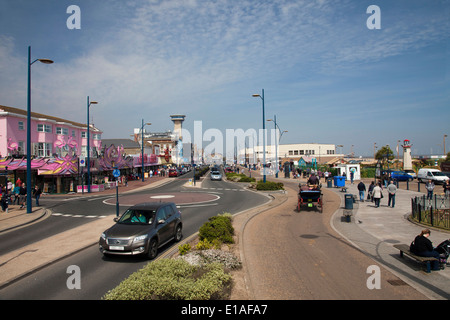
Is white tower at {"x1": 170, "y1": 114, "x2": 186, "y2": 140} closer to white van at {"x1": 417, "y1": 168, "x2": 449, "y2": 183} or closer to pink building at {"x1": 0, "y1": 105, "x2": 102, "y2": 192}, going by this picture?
pink building at {"x1": 0, "y1": 105, "x2": 102, "y2": 192}

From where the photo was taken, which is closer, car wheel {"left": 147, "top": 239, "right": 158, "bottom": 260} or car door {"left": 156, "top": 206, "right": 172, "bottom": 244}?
car wheel {"left": 147, "top": 239, "right": 158, "bottom": 260}

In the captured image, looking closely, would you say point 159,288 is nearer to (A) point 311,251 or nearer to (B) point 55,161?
(A) point 311,251

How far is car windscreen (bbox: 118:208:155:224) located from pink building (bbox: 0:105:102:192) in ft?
82.2

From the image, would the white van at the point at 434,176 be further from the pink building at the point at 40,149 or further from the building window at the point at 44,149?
the building window at the point at 44,149

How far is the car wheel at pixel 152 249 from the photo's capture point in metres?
9.74

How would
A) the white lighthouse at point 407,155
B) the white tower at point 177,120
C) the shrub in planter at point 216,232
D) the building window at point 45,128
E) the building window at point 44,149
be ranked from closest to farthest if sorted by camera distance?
1. the shrub in planter at point 216,232
2. the building window at point 44,149
3. the building window at point 45,128
4. the white lighthouse at point 407,155
5. the white tower at point 177,120

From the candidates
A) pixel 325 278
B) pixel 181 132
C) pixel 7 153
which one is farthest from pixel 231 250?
pixel 181 132

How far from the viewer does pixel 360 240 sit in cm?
1209

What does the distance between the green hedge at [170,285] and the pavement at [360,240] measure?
257cm

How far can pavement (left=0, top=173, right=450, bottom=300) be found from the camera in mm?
8235

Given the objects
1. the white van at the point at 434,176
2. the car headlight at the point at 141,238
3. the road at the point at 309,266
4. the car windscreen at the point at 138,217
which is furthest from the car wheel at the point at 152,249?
the white van at the point at 434,176

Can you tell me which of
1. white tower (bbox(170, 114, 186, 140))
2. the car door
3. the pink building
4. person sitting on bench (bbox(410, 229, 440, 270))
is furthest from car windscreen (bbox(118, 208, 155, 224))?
white tower (bbox(170, 114, 186, 140))

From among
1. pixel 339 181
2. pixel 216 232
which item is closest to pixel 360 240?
pixel 216 232
